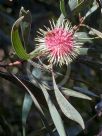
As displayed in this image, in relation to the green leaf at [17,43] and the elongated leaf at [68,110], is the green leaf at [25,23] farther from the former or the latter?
the elongated leaf at [68,110]

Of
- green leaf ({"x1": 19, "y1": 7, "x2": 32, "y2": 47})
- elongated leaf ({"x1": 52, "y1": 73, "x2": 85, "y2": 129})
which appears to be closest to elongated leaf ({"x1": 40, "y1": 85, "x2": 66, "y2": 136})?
elongated leaf ({"x1": 52, "y1": 73, "x2": 85, "y2": 129})

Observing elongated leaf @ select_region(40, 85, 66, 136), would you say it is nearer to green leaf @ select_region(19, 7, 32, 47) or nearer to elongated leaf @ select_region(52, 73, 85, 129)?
elongated leaf @ select_region(52, 73, 85, 129)

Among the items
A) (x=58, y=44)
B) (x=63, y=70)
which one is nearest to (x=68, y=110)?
(x=58, y=44)

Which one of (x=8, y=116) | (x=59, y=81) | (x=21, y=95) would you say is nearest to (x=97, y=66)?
(x=59, y=81)

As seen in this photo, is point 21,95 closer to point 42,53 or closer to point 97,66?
point 97,66

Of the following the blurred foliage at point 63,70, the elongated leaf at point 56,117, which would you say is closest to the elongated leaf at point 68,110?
the elongated leaf at point 56,117

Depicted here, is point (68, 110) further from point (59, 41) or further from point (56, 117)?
point (59, 41)

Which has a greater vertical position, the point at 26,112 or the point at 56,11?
the point at 56,11

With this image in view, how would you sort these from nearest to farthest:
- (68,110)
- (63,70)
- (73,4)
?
1. (68,110)
2. (73,4)
3. (63,70)

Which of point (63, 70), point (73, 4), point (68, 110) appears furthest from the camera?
point (63, 70)
